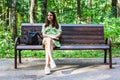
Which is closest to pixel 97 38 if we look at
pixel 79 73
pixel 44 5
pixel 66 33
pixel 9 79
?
pixel 66 33

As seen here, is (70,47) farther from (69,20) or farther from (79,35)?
(69,20)

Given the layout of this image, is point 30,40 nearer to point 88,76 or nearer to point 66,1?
point 88,76

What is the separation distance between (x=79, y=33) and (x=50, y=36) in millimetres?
Result: 1087

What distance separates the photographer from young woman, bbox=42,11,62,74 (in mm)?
8766

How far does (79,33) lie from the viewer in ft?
32.4

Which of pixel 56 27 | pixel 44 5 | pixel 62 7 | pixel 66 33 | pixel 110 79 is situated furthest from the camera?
pixel 62 7

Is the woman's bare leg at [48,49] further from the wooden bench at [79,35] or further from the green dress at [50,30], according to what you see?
the wooden bench at [79,35]

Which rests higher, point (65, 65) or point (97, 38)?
point (97, 38)

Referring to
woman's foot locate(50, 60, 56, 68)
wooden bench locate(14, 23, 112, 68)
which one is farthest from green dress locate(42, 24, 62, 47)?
woman's foot locate(50, 60, 56, 68)

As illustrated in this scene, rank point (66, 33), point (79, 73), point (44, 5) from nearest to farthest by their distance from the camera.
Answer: point (79, 73)
point (66, 33)
point (44, 5)

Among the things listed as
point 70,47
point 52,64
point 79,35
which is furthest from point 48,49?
point 79,35

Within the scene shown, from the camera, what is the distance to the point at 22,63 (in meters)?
9.85

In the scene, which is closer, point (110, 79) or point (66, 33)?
point (110, 79)

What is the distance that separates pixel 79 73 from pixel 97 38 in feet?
4.98
